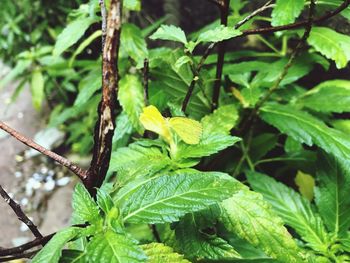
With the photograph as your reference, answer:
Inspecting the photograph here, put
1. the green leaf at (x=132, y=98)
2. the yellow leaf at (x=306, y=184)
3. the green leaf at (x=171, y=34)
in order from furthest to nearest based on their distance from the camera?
1. the yellow leaf at (x=306, y=184)
2. the green leaf at (x=132, y=98)
3. the green leaf at (x=171, y=34)

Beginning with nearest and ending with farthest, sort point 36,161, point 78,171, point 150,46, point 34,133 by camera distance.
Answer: point 78,171 < point 150,46 < point 36,161 < point 34,133

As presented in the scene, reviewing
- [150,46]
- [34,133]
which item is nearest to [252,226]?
[150,46]

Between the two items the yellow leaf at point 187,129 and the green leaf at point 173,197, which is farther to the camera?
the yellow leaf at point 187,129

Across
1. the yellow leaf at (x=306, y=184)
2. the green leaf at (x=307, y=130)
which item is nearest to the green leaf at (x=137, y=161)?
the green leaf at (x=307, y=130)

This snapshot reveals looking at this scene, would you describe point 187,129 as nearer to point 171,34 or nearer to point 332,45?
point 171,34

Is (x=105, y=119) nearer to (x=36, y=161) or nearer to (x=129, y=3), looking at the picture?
(x=129, y=3)

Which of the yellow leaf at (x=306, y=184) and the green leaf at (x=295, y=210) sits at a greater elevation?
the green leaf at (x=295, y=210)

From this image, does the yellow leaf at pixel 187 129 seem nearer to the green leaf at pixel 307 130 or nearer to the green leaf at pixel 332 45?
the green leaf at pixel 307 130
